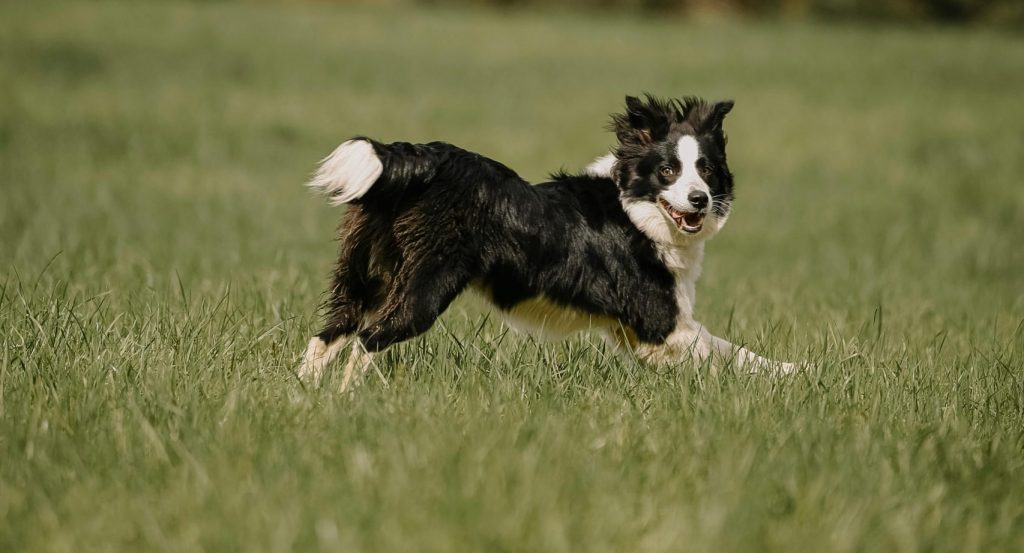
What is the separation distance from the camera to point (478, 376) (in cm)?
394

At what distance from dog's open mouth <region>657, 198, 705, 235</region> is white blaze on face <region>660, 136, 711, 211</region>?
0.04m

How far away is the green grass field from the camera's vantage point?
2840 mm

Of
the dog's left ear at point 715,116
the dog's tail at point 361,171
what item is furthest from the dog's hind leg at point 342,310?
the dog's left ear at point 715,116

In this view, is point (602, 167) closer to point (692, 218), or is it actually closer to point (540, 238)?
point (692, 218)

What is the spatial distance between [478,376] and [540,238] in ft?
2.01

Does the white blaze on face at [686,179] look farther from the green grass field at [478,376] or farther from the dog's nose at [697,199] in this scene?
the green grass field at [478,376]

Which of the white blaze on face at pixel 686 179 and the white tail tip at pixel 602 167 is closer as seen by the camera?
the white blaze on face at pixel 686 179

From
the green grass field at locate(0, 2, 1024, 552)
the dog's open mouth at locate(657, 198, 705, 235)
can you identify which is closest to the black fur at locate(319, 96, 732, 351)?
the dog's open mouth at locate(657, 198, 705, 235)

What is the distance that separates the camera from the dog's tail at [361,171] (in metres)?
3.72

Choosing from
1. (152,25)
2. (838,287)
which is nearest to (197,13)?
(152,25)

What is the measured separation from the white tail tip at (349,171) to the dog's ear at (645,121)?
4.03ft

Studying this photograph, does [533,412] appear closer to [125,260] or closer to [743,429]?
[743,429]

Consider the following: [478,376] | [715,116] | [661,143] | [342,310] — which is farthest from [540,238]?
[715,116]

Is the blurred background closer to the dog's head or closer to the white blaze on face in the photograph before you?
the dog's head
